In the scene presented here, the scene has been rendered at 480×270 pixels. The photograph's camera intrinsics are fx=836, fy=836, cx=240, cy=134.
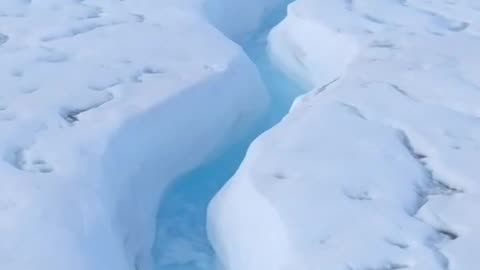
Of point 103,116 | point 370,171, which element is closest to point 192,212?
point 103,116

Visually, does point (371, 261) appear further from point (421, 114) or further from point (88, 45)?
point (88, 45)

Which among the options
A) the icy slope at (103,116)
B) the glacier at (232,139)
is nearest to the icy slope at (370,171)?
the glacier at (232,139)

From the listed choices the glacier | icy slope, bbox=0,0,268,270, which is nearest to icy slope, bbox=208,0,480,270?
the glacier

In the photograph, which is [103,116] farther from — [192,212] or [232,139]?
[232,139]

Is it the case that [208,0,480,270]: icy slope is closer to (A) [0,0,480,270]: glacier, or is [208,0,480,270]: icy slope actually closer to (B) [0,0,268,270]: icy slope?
(A) [0,0,480,270]: glacier

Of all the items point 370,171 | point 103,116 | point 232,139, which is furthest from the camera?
point 232,139

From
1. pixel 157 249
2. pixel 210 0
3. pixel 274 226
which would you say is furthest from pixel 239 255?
pixel 210 0

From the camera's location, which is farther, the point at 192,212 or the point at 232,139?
the point at 232,139
